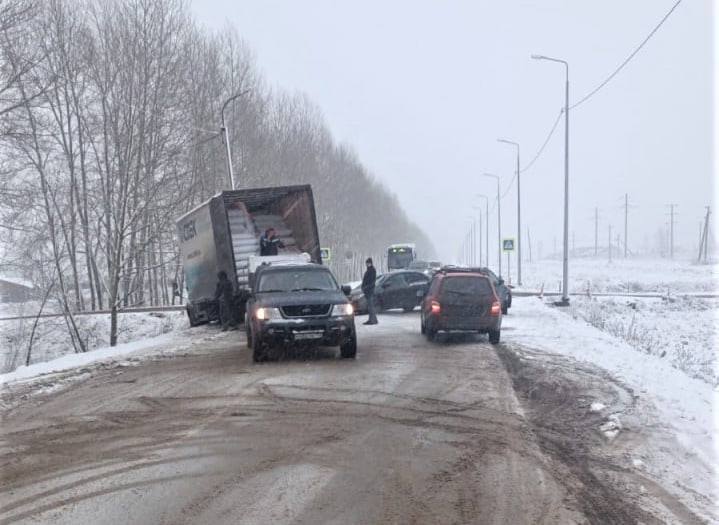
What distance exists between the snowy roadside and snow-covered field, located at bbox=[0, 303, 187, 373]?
1678 centimetres

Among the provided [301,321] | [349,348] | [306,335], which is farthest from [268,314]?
[349,348]

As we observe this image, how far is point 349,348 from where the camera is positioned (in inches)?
532

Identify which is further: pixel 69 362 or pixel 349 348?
pixel 69 362

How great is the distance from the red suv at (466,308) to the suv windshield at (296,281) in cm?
279

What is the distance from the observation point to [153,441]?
748 cm

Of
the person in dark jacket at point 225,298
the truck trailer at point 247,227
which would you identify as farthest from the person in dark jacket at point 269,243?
the person in dark jacket at point 225,298

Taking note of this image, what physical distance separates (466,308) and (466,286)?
528mm

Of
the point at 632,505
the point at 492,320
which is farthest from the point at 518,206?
the point at 632,505

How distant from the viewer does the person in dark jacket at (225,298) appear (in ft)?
65.2

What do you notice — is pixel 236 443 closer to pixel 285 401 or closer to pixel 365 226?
pixel 285 401

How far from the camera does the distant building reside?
27.6 m

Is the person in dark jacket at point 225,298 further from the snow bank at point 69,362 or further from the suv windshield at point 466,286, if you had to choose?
the suv windshield at point 466,286

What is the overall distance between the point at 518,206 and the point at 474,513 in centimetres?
4721

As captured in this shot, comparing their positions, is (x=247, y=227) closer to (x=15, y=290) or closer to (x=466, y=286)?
(x=466, y=286)
